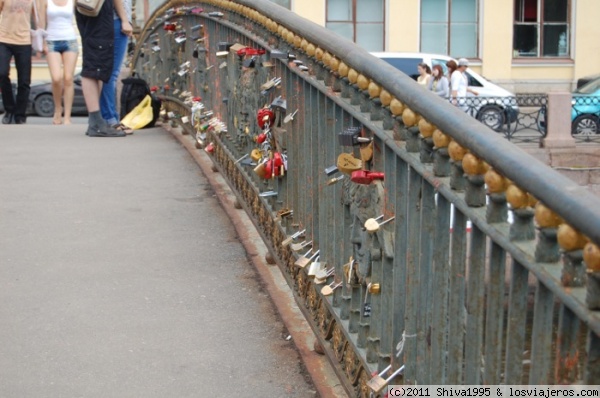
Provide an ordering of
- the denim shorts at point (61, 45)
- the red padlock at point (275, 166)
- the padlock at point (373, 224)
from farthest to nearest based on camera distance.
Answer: the denim shorts at point (61, 45) < the red padlock at point (275, 166) < the padlock at point (373, 224)

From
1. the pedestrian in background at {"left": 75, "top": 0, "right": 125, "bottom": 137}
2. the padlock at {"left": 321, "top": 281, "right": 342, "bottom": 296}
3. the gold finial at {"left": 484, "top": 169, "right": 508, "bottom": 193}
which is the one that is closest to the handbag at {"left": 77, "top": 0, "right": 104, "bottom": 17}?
the pedestrian in background at {"left": 75, "top": 0, "right": 125, "bottom": 137}

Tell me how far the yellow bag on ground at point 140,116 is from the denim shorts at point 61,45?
1239 mm

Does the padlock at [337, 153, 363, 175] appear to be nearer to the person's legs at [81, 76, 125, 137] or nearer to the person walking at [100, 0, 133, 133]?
the person's legs at [81, 76, 125, 137]

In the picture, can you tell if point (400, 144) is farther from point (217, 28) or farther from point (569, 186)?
point (217, 28)

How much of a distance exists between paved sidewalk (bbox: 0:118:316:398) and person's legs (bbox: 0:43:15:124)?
17.0ft

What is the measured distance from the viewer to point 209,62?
298 inches

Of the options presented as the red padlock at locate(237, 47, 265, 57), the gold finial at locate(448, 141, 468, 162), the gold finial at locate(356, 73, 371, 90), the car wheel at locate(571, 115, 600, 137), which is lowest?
the car wheel at locate(571, 115, 600, 137)

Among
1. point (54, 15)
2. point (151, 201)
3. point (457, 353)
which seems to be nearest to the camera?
point (457, 353)

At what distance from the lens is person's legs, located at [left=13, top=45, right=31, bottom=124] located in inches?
502

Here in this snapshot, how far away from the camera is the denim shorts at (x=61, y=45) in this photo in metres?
11.7

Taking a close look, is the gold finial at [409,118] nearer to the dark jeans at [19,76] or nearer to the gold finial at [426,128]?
the gold finial at [426,128]

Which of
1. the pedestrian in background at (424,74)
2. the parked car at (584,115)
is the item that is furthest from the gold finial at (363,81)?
the pedestrian in background at (424,74)

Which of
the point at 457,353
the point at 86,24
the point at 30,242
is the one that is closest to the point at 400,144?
the point at 457,353

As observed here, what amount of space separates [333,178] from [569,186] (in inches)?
75.1
